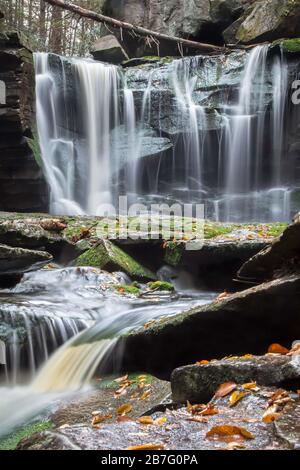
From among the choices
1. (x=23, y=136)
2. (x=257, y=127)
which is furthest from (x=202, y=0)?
(x=23, y=136)

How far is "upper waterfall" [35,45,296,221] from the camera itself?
44.1ft

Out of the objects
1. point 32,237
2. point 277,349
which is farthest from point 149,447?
point 32,237

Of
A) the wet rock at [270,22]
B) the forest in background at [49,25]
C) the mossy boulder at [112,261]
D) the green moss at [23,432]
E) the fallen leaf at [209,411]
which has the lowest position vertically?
the green moss at [23,432]

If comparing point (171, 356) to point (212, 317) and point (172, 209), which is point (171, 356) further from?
point (172, 209)

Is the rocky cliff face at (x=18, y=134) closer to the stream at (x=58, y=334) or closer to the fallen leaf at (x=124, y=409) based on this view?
the stream at (x=58, y=334)

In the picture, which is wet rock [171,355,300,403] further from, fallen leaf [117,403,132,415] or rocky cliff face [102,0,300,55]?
rocky cliff face [102,0,300,55]

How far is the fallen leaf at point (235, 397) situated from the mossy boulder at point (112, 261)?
16.3ft

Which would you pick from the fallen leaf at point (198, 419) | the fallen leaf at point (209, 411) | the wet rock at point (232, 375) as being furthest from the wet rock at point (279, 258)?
the fallen leaf at point (198, 419)

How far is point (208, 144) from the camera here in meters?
13.7

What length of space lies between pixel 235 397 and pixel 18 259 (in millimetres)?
4360

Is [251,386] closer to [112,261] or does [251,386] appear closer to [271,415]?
[271,415]

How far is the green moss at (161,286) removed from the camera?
23.6 ft

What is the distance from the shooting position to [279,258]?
375 centimetres

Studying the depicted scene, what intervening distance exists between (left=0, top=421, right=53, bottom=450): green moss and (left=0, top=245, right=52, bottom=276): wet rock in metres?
2.83
